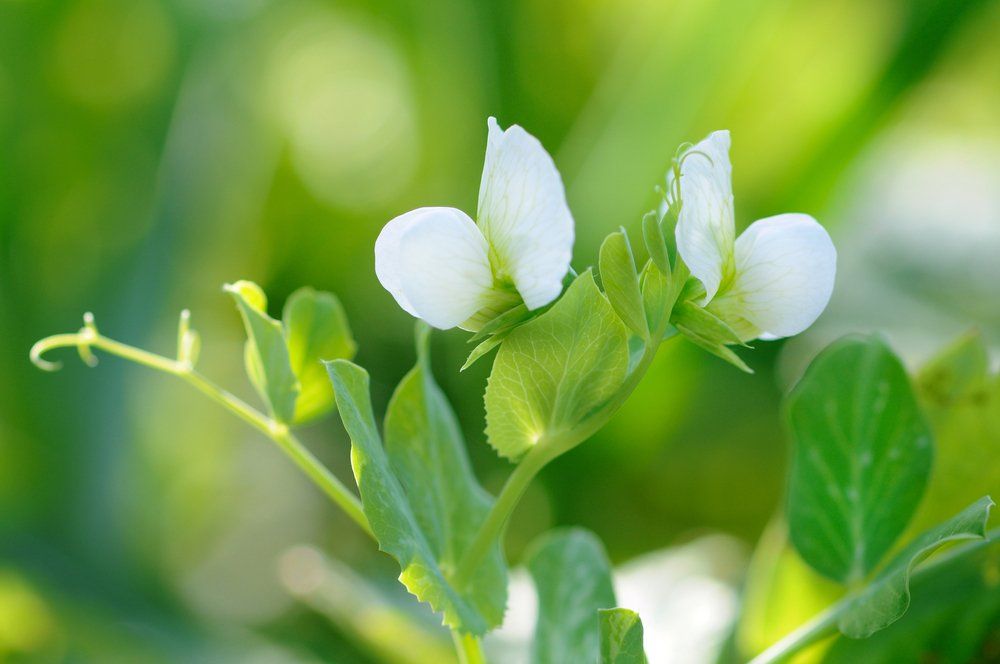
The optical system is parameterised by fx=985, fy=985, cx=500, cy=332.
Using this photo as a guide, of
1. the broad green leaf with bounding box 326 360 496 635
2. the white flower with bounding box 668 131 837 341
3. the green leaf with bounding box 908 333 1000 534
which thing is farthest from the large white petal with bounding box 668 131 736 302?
the green leaf with bounding box 908 333 1000 534

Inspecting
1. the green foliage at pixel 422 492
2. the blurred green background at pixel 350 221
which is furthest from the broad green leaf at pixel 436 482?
the blurred green background at pixel 350 221

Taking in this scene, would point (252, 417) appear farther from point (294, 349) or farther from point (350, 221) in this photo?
point (350, 221)

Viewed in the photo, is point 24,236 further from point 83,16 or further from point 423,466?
point 423,466

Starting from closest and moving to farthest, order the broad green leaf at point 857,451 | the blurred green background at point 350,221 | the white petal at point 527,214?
the white petal at point 527,214 → the broad green leaf at point 857,451 → the blurred green background at point 350,221

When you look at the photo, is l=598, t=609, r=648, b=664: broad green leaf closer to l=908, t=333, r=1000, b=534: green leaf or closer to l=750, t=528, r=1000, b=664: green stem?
l=750, t=528, r=1000, b=664: green stem

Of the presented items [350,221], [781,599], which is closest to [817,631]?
[781,599]

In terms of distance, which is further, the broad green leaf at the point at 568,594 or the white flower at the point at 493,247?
the broad green leaf at the point at 568,594

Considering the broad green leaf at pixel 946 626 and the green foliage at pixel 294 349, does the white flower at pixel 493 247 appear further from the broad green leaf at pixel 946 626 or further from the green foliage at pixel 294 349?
the broad green leaf at pixel 946 626

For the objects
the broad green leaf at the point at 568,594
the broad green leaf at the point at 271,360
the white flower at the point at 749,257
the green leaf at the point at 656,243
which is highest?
the white flower at the point at 749,257
